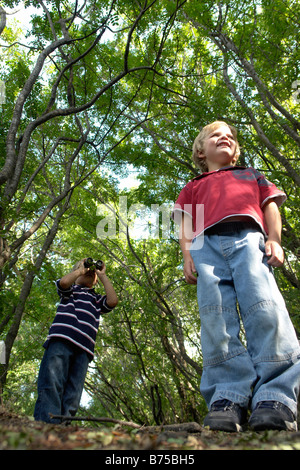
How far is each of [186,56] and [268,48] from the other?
8.14ft

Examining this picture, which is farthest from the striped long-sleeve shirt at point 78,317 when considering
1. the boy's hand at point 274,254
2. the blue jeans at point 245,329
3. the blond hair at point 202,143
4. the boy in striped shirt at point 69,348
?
the boy's hand at point 274,254

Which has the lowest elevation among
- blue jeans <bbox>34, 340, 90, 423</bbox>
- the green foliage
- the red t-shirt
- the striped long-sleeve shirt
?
blue jeans <bbox>34, 340, 90, 423</bbox>

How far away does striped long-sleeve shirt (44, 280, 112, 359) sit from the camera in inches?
111

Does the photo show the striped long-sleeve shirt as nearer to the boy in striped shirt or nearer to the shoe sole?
the boy in striped shirt

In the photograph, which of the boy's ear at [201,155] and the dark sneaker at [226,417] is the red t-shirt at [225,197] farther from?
the dark sneaker at [226,417]

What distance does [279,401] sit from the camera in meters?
1.41

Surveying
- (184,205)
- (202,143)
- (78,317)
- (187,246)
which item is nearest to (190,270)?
(187,246)

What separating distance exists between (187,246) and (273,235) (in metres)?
0.54

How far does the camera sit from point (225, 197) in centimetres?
212

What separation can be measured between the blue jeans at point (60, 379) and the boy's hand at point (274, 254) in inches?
69.7

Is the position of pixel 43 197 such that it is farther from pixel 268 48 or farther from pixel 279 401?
pixel 279 401

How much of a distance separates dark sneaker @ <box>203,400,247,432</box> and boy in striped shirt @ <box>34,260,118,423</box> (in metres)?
1.38

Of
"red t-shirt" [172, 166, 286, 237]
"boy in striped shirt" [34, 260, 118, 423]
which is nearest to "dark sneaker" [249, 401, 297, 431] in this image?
"red t-shirt" [172, 166, 286, 237]
